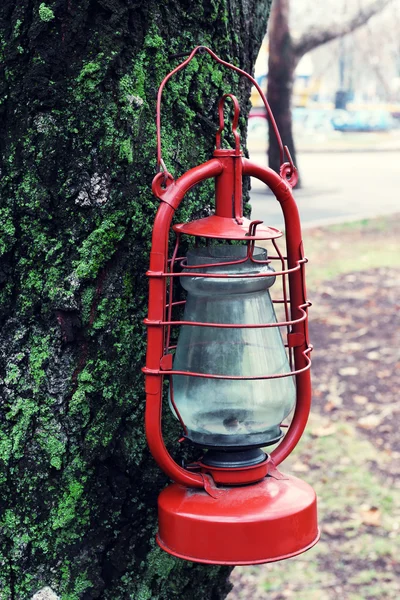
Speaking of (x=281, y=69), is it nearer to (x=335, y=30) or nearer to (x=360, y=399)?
(x=335, y=30)

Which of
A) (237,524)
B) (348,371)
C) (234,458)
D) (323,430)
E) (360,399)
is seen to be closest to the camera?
(237,524)

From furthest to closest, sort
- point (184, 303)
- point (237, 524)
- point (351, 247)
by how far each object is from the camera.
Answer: point (351, 247), point (184, 303), point (237, 524)

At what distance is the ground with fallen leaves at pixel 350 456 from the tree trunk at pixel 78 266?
1688mm

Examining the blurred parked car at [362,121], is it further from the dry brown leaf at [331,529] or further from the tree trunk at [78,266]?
the tree trunk at [78,266]

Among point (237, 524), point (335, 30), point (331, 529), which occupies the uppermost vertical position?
point (335, 30)

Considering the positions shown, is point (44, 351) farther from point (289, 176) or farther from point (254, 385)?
point (289, 176)

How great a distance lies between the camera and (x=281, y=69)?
1181 centimetres

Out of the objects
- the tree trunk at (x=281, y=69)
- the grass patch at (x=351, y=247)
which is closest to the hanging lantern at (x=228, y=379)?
the grass patch at (x=351, y=247)

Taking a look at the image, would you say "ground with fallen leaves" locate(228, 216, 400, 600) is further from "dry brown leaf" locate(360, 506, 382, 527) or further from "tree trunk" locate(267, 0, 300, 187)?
"tree trunk" locate(267, 0, 300, 187)

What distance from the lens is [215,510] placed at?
→ 1.27 metres

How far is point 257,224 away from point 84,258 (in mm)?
357

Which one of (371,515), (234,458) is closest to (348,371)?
(371,515)

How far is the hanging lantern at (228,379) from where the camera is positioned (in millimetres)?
1250

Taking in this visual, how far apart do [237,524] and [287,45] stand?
11.4 meters
